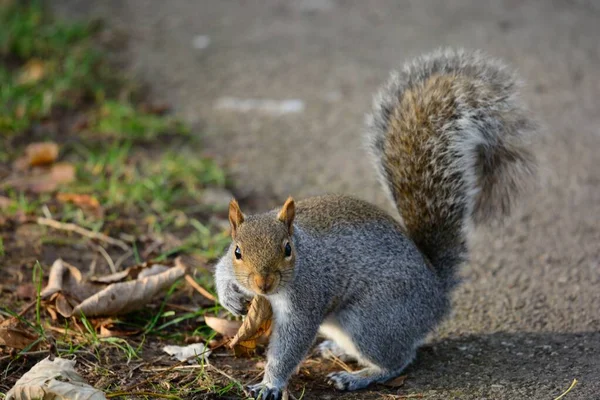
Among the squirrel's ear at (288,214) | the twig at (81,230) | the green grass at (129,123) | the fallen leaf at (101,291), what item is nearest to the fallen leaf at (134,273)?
the fallen leaf at (101,291)

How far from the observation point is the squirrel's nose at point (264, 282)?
2.04 meters

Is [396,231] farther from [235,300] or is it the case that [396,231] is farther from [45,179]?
[45,179]

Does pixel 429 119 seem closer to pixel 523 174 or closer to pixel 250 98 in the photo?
pixel 523 174

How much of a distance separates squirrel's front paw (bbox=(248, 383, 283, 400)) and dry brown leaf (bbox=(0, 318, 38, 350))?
62 centimetres

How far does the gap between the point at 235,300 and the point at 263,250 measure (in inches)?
10.5

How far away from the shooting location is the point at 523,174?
8.28 ft

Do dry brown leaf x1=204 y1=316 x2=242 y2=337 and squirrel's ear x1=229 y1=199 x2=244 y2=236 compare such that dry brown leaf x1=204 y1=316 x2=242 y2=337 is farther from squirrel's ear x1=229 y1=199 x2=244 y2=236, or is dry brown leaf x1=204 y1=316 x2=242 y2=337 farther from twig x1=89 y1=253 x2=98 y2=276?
twig x1=89 y1=253 x2=98 y2=276

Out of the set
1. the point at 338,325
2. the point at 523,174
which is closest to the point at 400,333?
the point at 338,325

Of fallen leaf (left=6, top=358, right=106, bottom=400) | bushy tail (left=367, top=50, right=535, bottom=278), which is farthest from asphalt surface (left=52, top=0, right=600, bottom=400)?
fallen leaf (left=6, top=358, right=106, bottom=400)

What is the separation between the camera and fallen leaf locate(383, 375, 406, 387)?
2.33m

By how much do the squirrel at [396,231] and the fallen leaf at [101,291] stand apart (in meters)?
0.32

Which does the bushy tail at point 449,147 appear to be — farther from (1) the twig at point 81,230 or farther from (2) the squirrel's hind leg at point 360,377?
(1) the twig at point 81,230

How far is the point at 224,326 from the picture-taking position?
2.43 meters

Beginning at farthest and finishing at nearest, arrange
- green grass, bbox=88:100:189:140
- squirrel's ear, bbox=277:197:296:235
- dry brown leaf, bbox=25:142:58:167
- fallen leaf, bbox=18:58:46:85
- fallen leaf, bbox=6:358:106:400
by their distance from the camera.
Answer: fallen leaf, bbox=18:58:46:85 → green grass, bbox=88:100:189:140 → dry brown leaf, bbox=25:142:58:167 → squirrel's ear, bbox=277:197:296:235 → fallen leaf, bbox=6:358:106:400
